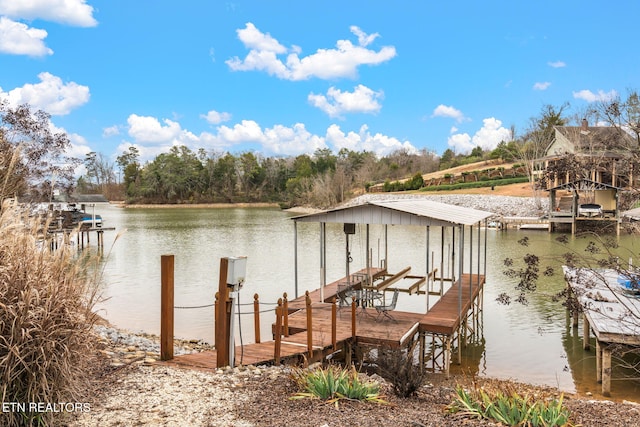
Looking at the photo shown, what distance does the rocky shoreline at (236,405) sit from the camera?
487 centimetres

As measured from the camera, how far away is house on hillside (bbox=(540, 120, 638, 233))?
637cm

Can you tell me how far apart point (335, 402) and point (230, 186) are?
83.1m

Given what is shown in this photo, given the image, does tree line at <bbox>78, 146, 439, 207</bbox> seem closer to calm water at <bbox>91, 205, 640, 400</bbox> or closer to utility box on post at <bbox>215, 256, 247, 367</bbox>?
calm water at <bbox>91, 205, 640, 400</bbox>

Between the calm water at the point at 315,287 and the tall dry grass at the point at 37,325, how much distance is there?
0.72m

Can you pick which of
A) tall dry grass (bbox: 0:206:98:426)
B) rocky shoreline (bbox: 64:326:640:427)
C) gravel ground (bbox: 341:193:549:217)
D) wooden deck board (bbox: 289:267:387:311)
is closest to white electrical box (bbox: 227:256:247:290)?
rocky shoreline (bbox: 64:326:640:427)

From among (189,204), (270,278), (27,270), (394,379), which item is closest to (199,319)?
(270,278)

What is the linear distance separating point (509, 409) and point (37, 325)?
14.1 ft

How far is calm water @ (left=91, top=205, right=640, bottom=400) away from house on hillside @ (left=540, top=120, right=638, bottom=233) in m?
1.31

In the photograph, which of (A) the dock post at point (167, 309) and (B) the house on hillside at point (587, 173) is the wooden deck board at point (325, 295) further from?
(B) the house on hillside at point (587, 173)

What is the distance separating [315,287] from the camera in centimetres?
1698

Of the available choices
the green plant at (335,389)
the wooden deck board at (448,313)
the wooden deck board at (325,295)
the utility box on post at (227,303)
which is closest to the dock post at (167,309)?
the utility box on post at (227,303)

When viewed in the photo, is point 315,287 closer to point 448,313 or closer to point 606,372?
point 448,313

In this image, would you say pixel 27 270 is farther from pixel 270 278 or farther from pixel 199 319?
pixel 270 278

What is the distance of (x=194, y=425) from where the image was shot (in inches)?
Result: 188
